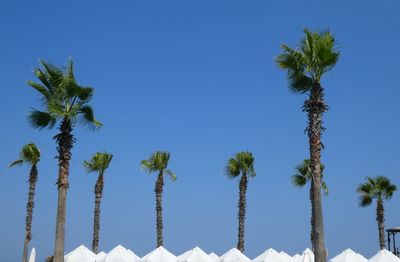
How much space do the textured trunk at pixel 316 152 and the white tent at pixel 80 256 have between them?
18.2m

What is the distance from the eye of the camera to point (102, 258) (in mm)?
36094

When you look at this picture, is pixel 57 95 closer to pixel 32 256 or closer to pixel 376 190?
pixel 32 256

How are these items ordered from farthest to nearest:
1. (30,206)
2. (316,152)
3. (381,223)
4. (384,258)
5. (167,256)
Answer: (381,223), (30,206), (167,256), (384,258), (316,152)

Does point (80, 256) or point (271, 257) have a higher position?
point (271, 257)

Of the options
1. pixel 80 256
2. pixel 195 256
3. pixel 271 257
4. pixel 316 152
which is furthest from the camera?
pixel 195 256

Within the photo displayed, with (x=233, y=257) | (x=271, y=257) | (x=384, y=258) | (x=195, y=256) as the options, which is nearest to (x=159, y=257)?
(x=195, y=256)

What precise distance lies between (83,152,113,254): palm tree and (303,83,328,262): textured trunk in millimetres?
26277

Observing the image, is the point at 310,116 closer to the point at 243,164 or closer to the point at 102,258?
the point at 102,258

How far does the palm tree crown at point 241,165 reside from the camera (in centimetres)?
4578

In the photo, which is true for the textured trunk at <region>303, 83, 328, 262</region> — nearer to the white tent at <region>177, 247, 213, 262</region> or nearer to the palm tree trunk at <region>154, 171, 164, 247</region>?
the white tent at <region>177, 247, 213, 262</region>

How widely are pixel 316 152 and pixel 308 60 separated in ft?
11.4

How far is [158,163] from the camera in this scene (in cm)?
4669

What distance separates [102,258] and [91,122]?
16268mm

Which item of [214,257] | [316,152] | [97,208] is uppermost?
[97,208]
